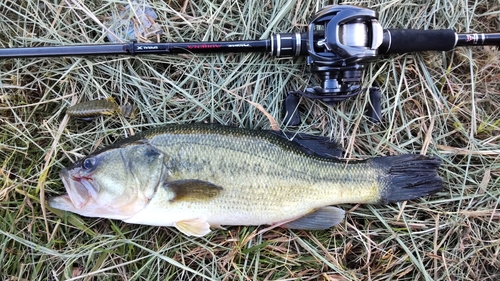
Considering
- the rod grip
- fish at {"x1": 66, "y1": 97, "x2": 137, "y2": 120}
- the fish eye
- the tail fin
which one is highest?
the rod grip

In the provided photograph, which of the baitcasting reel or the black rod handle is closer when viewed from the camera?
the baitcasting reel

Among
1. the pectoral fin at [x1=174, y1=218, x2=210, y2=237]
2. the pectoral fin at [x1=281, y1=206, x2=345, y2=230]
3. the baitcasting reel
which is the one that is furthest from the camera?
the pectoral fin at [x1=281, y1=206, x2=345, y2=230]

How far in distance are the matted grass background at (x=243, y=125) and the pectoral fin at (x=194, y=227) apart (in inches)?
8.7

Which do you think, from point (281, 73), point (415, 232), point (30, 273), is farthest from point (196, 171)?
point (415, 232)

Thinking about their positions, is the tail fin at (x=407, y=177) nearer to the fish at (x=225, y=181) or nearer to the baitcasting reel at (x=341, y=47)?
the fish at (x=225, y=181)

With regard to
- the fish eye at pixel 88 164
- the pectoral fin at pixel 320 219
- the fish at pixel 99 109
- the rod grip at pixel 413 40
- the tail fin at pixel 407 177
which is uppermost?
the rod grip at pixel 413 40

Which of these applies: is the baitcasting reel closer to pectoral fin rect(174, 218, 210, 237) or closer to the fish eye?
pectoral fin rect(174, 218, 210, 237)

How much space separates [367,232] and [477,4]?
1919mm

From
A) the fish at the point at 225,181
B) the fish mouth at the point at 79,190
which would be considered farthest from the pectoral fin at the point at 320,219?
the fish mouth at the point at 79,190

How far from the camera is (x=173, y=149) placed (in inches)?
96.2

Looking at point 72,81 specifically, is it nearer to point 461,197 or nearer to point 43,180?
point 43,180

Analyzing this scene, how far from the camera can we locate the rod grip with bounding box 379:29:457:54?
2.55 metres

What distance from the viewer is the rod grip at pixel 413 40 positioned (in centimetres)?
255

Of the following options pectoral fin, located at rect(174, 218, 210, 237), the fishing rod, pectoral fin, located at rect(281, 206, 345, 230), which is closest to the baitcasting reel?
the fishing rod
